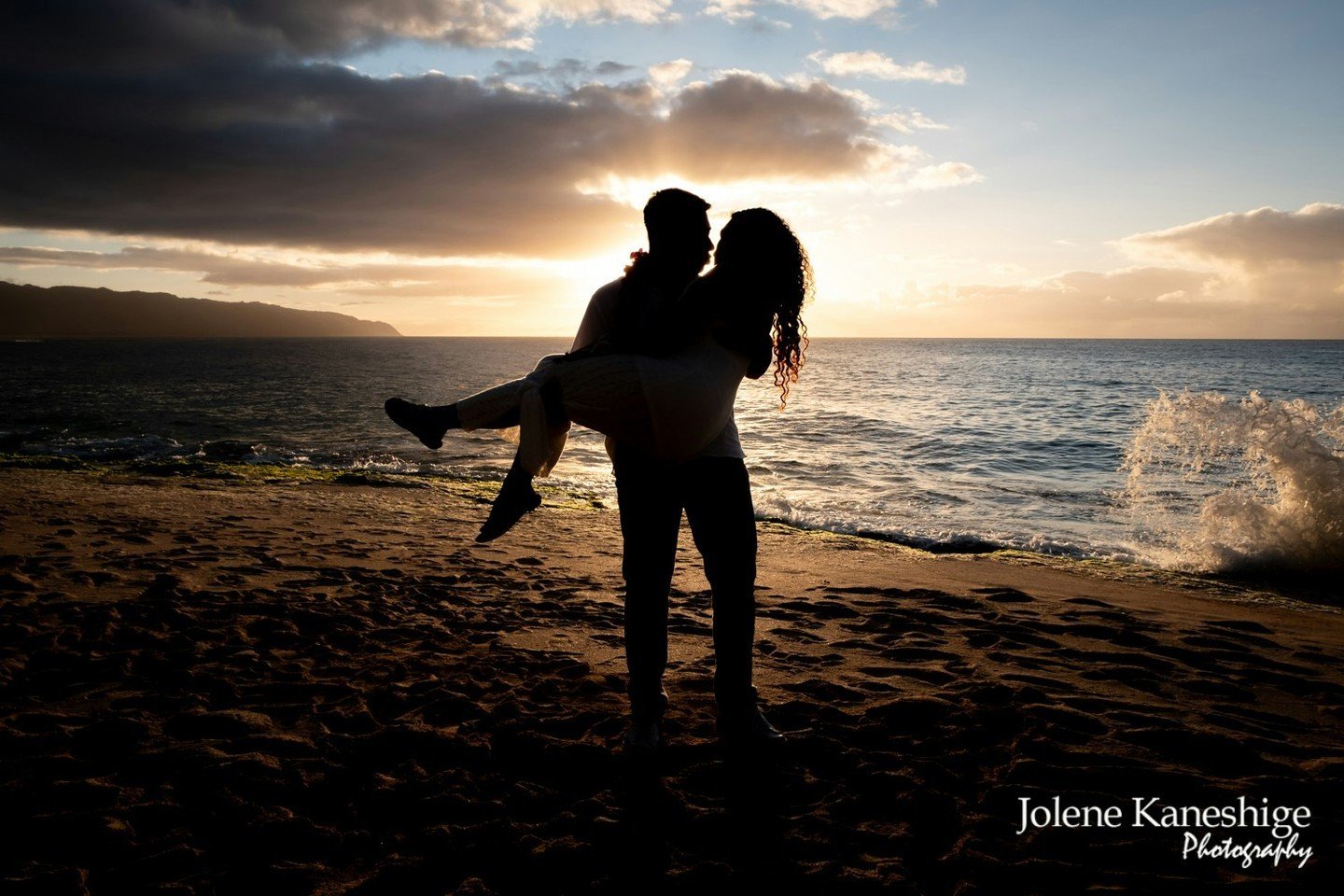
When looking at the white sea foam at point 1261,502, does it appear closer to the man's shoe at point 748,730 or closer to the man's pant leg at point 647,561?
the man's shoe at point 748,730

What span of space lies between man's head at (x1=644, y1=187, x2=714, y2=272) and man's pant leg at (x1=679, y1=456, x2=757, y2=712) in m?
0.76

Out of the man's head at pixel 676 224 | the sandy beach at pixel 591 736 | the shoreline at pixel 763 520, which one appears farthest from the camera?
the shoreline at pixel 763 520

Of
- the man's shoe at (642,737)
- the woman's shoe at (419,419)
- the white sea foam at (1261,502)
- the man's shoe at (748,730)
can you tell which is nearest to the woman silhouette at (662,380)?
the woman's shoe at (419,419)

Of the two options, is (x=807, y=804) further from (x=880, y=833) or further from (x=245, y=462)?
(x=245, y=462)

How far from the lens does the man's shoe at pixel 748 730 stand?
3182 millimetres

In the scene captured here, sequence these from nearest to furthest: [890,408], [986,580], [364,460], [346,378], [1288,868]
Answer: [1288,868]
[986,580]
[364,460]
[890,408]
[346,378]

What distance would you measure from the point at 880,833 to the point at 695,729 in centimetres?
103

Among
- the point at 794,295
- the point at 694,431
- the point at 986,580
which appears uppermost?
the point at 794,295

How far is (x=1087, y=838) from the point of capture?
261 cm

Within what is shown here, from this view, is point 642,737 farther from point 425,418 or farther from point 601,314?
point 601,314

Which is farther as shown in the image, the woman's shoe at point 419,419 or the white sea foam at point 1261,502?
the white sea foam at point 1261,502

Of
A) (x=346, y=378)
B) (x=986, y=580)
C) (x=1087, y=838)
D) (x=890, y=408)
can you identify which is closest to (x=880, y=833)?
(x=1087, y=838)

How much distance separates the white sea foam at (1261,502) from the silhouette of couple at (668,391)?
8.21 meters

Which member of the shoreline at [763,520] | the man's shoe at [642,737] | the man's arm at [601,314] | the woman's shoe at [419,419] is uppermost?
the man's arm at [601,314]
